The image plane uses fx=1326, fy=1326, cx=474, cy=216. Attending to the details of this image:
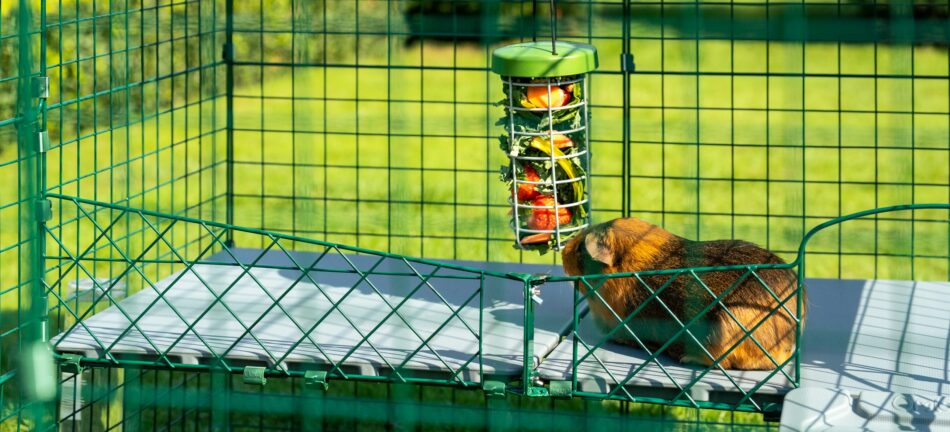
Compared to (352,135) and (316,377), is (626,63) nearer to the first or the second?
(316,377)

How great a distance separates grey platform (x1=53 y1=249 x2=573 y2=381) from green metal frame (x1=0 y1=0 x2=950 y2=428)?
101 millimetres

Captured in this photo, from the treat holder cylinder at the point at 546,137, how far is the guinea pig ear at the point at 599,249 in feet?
0.42

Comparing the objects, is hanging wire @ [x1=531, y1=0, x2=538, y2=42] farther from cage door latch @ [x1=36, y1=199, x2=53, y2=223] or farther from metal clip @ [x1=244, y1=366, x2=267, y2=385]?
cage door latch @ [x1=36, y1=199, x2=53, y2=223]

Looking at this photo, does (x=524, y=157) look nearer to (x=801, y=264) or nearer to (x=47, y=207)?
(x=801, y=264)

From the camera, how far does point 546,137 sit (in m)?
3.90

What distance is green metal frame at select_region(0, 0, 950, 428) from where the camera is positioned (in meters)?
3.67

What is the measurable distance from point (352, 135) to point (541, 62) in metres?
2.30

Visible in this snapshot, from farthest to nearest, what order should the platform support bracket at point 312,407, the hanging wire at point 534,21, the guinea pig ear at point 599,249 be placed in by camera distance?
the platform support bracket at point 312,407 → the guinea pig ear at point 599,249 → the hanging wire at point 534,21

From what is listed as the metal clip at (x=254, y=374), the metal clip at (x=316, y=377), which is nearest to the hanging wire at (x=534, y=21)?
the metal clip at (x=316, y=377)

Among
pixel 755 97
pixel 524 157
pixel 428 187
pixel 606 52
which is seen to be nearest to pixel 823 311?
pixel 524 157

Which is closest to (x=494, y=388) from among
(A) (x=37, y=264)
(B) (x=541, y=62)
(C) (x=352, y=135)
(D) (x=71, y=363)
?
(B) (x=541, y=62)

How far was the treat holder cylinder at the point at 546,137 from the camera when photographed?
3.77 m

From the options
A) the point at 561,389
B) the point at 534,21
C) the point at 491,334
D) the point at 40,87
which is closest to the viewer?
the point at 534,21

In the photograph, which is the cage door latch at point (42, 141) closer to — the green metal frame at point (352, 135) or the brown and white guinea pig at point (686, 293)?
the green metal frame at point (352, 135)
